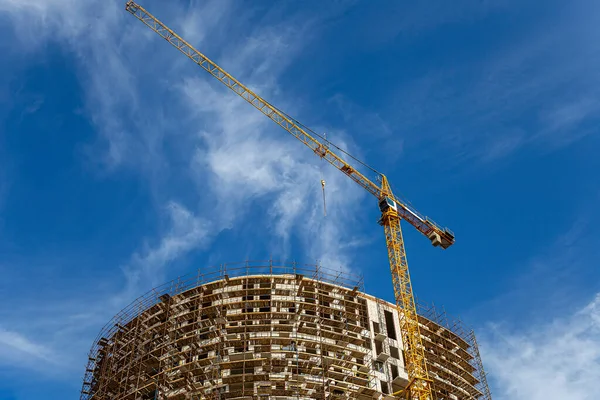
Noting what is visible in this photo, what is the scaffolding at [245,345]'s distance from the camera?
203ft

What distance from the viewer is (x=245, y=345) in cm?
6300

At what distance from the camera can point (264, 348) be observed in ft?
209

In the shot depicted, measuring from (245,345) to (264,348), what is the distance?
1982 mm

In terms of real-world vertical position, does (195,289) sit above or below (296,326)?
above

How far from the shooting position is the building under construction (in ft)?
203

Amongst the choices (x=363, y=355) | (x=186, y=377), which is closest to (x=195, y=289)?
(x=186, y=377)

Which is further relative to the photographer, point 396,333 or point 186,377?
point 396,333

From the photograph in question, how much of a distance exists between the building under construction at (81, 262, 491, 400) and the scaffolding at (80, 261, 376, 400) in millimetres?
102

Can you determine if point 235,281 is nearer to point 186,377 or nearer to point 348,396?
point 186,377

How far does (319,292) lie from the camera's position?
69.1m

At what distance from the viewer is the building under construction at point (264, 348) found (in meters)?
Answer: 62.0

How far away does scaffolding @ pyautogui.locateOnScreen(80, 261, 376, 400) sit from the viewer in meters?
61.8

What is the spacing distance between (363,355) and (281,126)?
34.0 m

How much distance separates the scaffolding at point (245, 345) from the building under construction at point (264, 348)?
0.10 m
